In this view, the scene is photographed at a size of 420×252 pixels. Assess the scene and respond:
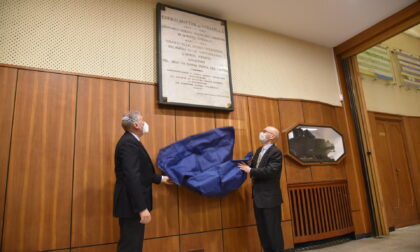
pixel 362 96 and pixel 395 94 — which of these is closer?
pixel 362 96

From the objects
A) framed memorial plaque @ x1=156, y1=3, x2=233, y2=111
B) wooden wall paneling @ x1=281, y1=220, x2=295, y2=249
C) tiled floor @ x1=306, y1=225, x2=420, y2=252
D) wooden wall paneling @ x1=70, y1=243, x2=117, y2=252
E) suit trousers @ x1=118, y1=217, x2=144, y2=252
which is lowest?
tiled floor @ x1=306, y1=225, x2=420, y2=252

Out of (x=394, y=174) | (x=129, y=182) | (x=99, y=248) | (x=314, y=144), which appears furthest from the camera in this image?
(x=394, y=174)

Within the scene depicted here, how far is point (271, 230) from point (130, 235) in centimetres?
135

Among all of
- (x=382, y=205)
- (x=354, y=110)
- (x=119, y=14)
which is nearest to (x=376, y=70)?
(x=354, y=110)

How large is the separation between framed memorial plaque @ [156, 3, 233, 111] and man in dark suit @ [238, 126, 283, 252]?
0.92m

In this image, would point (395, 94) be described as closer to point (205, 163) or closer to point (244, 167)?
point (244, 167)

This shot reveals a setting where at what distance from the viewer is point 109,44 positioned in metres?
2.98

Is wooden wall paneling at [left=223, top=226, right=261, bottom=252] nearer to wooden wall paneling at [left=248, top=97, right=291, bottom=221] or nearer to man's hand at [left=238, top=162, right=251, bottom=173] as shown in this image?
wooden wall paneling at [left=248, top=97, right=291, bottom=221]

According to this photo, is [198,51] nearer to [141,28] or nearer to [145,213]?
[141,28]

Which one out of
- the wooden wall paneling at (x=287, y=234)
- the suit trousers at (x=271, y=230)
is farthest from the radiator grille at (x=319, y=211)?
the suit trousers at (x=271, y=230)

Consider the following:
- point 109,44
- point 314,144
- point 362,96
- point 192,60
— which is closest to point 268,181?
point 314,144

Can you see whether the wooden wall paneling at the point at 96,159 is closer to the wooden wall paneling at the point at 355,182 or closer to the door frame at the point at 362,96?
the wooden wall paneling at the point at 355,182

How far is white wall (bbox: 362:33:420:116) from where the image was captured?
500cm

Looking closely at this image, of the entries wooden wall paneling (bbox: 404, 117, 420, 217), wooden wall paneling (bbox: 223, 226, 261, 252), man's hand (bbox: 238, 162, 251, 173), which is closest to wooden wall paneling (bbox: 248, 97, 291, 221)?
wooden wall paneling (bbox: 223, 226, 261, 252)
